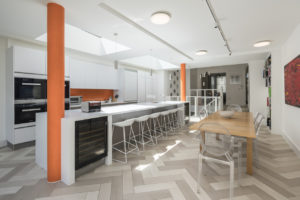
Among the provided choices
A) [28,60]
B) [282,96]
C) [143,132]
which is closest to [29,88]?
[28,60]

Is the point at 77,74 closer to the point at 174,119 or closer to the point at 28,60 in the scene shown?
the point at 28,60

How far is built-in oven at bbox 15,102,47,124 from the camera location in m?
3.32

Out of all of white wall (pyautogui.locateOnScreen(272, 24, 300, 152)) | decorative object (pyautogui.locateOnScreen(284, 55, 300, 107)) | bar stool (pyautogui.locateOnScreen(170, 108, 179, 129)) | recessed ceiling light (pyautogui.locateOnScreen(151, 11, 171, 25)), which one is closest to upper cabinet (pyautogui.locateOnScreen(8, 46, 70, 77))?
recessed ceiling light (pyautogui.locateOnScreen(151, 11, 171, 25))

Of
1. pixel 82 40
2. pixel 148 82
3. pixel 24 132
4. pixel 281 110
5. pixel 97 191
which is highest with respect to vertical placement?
pixel 82 40

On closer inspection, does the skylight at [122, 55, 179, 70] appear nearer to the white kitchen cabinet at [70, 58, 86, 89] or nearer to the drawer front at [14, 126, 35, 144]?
the white kitchen cabinet at [70, 58, 86, 89]

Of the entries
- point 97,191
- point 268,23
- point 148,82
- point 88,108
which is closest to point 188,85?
point 148,82

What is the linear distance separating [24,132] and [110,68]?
3541 millimetres

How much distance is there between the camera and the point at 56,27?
2121 mm

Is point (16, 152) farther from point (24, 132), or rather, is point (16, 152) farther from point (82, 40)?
point (82, 40)

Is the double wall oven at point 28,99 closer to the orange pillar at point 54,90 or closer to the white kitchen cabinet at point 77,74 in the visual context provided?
the white kitchen cabinet at point 77,74

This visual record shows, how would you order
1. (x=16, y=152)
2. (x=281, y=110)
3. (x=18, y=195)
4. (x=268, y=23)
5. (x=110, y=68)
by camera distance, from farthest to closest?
1. (x=110, y=68)
2. (x=281, y=110)
3. (x=16, y=152)
4. (x=268, y=23)
5. (x=18, y=195)

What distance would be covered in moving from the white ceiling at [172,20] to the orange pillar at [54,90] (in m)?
0.39

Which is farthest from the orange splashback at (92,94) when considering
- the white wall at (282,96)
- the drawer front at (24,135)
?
the white wall at (282,96)

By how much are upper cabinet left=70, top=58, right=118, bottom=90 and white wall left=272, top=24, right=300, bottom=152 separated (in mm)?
5594
